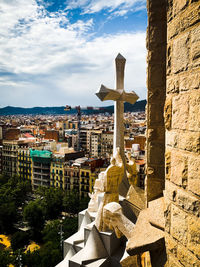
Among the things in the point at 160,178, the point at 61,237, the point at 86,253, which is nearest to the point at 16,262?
the point at 61,237

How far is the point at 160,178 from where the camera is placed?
3.47m

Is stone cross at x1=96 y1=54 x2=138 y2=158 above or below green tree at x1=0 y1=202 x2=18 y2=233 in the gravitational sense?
above

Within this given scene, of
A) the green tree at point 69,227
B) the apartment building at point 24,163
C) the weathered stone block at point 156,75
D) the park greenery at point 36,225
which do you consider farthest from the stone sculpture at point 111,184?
the apartment building at point 24,163

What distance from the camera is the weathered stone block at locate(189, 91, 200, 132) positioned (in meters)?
1.68

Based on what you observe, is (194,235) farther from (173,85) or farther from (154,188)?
(154,188)

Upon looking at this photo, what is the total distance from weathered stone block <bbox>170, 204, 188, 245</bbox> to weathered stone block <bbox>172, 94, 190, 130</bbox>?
0.65 meters

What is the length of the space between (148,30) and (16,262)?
17085 mm

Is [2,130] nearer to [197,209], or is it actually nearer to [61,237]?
[61,237]

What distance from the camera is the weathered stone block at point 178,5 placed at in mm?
1820

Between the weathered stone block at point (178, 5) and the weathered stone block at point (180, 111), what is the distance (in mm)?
652

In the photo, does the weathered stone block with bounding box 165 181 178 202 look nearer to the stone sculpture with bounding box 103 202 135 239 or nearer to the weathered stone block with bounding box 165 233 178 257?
the weathered stone block with bounding box 165 233 178 257

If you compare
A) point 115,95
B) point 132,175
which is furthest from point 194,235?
point 115,95

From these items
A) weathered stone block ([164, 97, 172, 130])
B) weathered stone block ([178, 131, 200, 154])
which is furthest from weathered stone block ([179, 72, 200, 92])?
weathered stone block ([178, 131, 200, 154])

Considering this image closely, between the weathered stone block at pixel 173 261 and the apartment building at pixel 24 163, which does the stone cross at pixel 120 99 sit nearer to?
the weathered stone block at pixel 173 261
